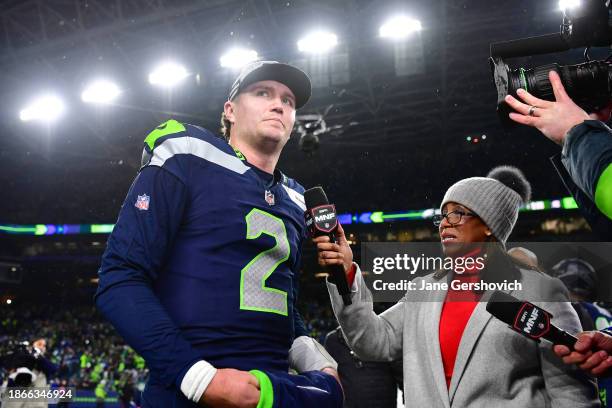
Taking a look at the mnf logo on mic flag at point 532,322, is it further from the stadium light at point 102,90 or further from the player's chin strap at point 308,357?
the stadium light at point 102,90

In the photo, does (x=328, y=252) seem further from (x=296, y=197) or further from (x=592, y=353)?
(x=592, y=353)

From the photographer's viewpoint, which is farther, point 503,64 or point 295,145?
point 295,145

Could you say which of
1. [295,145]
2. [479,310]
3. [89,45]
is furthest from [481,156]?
[479,310]

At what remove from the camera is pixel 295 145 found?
17.6 meters

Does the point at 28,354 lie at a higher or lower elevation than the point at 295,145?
lower

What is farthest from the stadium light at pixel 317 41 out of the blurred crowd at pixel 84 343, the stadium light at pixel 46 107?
the blurred crowd at pixel 84 343

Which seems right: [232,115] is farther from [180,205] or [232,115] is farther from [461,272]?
[461,272]

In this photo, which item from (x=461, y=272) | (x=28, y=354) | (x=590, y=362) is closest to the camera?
(x=590, y=362)

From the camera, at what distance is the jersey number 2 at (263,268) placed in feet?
4.87

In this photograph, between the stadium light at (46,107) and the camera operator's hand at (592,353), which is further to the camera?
the stadium light at (46,107)

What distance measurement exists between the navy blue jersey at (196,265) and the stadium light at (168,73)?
9.47 m

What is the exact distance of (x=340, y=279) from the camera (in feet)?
5.75

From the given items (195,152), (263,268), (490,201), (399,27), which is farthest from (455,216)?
(399,27)

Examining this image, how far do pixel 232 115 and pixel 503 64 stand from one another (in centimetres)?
101
